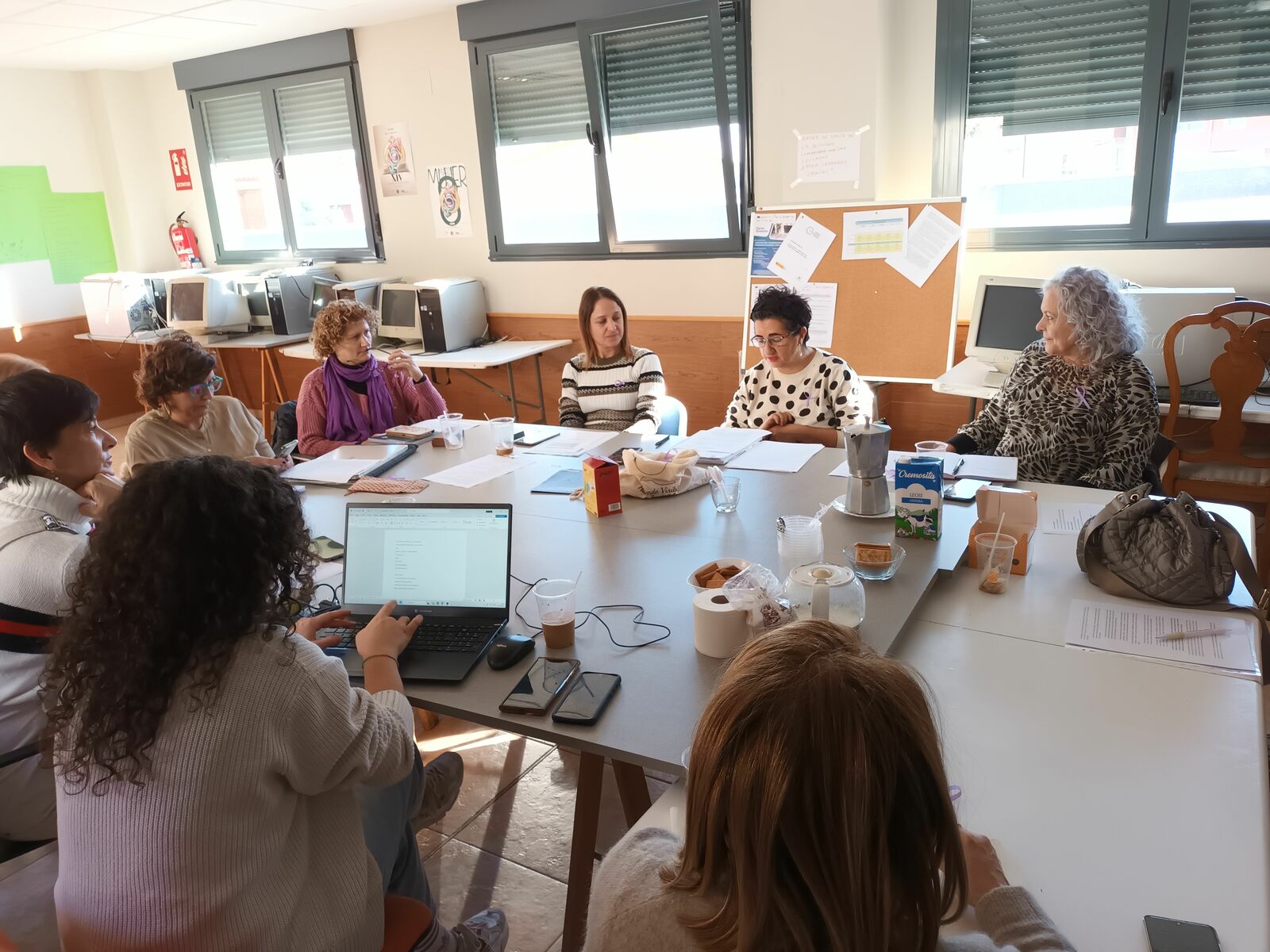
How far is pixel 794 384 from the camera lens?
326cm

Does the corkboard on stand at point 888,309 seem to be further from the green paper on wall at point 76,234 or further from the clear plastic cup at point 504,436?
the green paper on wall at point 76,234

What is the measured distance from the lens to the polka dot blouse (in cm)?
320

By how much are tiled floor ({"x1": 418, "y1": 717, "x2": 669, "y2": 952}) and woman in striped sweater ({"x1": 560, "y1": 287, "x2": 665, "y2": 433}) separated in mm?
1414

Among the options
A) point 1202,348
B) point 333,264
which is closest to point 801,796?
point 1202,348

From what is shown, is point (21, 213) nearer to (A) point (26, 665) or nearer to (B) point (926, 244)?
(A) point (26, 665)

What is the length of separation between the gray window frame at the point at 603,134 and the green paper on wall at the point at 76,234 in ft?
11.1

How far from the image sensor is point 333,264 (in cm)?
608

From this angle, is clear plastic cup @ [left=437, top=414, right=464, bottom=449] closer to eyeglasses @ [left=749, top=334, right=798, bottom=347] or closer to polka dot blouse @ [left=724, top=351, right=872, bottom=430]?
polka dot blouse @ [left=724, top=351, right=872, bottom=430]

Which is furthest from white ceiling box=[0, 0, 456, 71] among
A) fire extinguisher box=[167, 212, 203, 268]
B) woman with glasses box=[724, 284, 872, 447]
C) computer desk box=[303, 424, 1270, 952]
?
computer desk box=[303, 424, 1270, 952]

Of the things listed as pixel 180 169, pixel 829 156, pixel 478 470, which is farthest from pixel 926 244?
pixel 180 169

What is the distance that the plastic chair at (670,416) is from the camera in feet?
11.7

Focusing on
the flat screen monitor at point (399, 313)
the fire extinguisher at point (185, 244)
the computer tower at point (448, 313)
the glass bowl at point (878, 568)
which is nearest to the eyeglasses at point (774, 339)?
the glass bowl at point (878, 568)

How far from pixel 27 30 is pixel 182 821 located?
566cm

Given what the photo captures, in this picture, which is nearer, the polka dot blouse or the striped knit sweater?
the polka dot blouse
